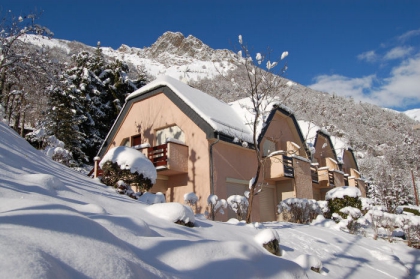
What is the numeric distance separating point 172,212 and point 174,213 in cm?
4

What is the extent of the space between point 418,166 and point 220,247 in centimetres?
5309

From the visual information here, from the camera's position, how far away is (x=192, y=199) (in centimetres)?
1198

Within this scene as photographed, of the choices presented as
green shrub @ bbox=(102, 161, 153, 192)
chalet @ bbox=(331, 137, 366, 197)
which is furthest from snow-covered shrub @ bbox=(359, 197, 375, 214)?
chalet @ bbox=(331, 137, 366, 197)

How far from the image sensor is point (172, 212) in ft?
19.8

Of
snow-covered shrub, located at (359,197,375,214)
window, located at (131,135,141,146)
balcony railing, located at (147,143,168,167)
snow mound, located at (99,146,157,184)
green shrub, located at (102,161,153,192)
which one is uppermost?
window, located at (131,135,141,146)

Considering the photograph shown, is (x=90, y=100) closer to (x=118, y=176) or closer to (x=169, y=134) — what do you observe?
(x=169, y=134)

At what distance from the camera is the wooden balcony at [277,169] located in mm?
17386

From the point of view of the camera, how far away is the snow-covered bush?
10.3m

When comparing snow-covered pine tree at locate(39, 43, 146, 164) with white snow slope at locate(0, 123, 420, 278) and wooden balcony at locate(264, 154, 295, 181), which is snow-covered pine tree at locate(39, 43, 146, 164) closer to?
wooden balcony at locate(264, 154, 295, 181)

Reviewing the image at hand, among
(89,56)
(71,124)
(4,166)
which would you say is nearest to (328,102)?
(89,56)

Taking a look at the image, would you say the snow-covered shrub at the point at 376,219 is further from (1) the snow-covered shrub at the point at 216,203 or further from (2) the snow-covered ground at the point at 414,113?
(2) the snow-covered ground at the point at 414,113

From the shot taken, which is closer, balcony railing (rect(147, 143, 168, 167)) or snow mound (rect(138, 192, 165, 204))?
snow mound (rect(138, 192, 165, 204))

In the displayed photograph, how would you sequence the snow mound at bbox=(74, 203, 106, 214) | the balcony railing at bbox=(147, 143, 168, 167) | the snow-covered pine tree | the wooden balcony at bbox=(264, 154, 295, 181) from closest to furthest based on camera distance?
the snow mound at bbox=(74, 203, 106, 214) < the balcony railing at bbox=(147, 143, 168, 167) < the wooden balcony at bbox=(264, 154, 295, 181) < the snow-covered pine tree

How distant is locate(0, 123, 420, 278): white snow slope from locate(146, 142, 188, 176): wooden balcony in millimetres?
7007
